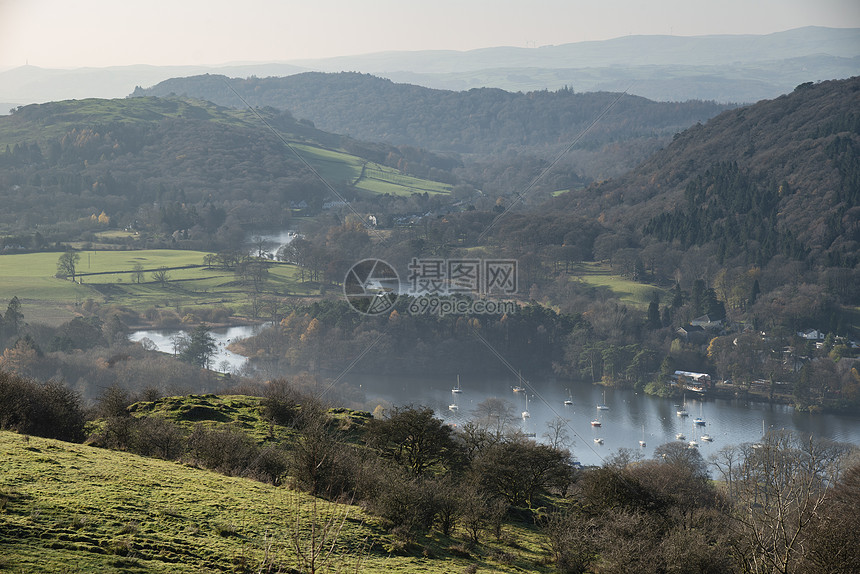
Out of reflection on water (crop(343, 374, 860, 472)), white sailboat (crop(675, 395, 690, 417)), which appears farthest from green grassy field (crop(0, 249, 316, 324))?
white sailboat (crop(675, 395, 690, 417))

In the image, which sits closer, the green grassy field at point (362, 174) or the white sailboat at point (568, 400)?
the white sailboat at point (568, 400)

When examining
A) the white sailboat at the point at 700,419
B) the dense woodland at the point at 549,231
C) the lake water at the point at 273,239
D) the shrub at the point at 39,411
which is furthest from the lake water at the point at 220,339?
the shrub at the point at 39,411

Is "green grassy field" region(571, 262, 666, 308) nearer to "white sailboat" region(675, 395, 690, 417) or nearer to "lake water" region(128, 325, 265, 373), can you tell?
"white sailboat" region(675, 395, 690, 417)

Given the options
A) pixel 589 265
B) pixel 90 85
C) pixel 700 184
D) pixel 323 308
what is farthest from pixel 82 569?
pixel 90 85

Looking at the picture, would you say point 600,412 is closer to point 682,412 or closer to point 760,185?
point 682,412

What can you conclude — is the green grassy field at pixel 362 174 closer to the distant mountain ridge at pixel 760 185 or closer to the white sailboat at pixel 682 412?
the distant mountain ridge at pixel 760 185
